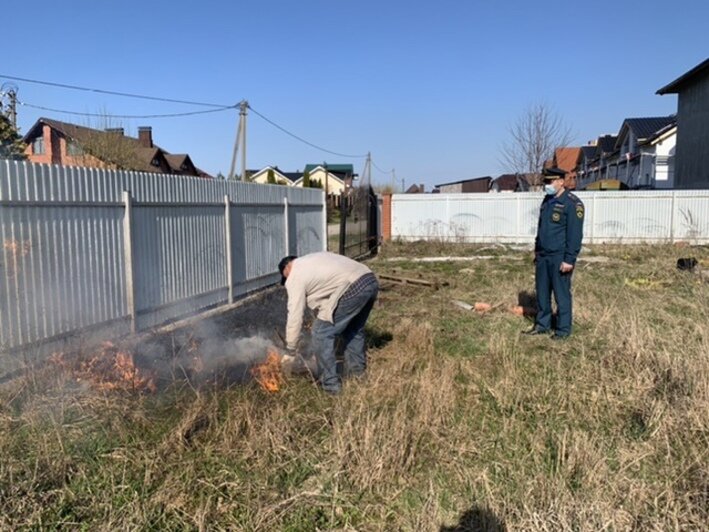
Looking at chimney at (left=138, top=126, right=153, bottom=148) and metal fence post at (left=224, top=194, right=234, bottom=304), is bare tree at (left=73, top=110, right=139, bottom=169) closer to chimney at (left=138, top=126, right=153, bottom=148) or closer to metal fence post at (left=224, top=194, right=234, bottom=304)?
metal fence post at (left=224, top=194, right=234, bottom=304)

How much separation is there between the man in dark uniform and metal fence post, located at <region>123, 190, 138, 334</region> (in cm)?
492

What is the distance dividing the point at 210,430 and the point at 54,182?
3321mm

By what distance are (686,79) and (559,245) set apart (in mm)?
23583

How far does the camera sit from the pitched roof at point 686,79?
23.1 metres

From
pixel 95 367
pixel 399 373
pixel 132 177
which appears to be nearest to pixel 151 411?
pixel 95 367

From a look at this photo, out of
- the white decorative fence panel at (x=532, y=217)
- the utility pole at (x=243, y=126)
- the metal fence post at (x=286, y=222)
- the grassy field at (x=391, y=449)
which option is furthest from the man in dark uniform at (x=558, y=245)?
the utility pole at (x=243, y=126)

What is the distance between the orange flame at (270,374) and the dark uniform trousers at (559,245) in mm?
3634

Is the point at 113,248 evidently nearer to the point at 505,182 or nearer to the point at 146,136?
the point at 146,136

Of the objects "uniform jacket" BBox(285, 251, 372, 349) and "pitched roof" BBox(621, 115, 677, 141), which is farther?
"pitched roof" BBox(621, 115, 677, 141)

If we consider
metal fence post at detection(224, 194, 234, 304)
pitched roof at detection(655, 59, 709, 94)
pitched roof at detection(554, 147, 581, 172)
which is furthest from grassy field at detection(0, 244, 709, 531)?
pitched roof at detection(554, 147, 581, 172)

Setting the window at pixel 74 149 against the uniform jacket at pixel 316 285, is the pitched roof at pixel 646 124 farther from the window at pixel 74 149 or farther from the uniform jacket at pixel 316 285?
the uniform jacket at pixel 316 285

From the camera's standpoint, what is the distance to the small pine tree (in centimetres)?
1755

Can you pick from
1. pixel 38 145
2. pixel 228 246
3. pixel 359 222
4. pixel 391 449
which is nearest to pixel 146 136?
pixel 38 145

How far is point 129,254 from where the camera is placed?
6566mm
